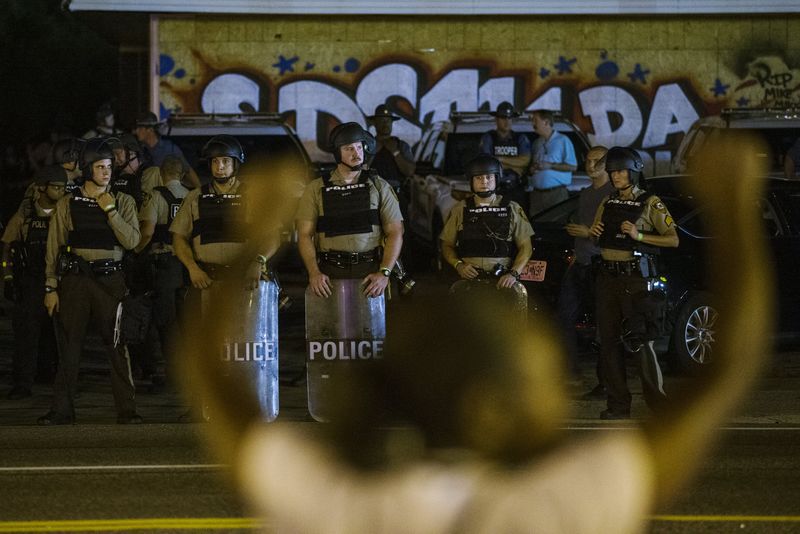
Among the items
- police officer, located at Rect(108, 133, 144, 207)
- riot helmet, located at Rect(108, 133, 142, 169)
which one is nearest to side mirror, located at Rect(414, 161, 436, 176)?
riot helmet, located at Rect(108, 133, 142, 169)

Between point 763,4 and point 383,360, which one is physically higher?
point 763,4

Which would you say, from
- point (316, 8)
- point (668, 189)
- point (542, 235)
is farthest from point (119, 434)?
point (316, 8)

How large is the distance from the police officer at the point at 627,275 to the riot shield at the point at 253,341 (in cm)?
225

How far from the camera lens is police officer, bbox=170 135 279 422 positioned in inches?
403

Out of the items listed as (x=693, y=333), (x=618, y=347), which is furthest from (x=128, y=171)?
(x=693, y=333)

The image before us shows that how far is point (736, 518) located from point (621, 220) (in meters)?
3.43

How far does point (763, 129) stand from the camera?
18.7 meters

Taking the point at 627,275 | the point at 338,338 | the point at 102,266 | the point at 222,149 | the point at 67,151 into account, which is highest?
the point at 67,151

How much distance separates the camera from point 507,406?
10016mm

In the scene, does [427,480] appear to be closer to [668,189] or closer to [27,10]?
[668,189]

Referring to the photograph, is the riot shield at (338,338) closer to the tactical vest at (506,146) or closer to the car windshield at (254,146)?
the tactical vest at (506,146)

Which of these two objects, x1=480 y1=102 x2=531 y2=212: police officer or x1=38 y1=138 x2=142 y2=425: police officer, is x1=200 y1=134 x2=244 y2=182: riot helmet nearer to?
x1=38 y1=138 x2=142 y2=425: police officer

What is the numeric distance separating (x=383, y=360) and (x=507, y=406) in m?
0.88

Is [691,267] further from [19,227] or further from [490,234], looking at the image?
[19,227]
